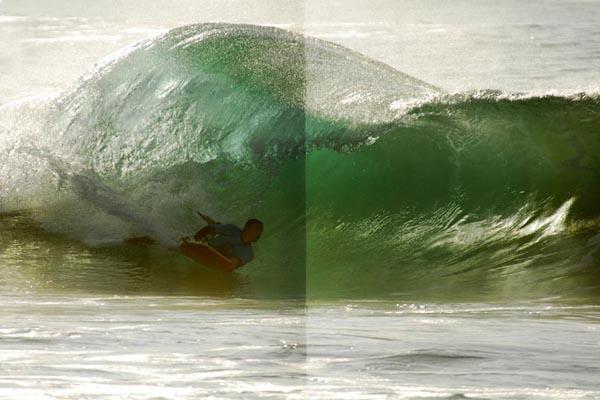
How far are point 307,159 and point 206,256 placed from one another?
96 centimetres

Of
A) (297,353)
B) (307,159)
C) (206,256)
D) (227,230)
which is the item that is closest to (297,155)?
(307,159)

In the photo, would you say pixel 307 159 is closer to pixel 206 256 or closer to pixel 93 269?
pixel 206 256

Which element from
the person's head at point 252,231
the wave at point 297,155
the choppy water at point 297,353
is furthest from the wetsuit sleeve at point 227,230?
the choppy water at point 297,353

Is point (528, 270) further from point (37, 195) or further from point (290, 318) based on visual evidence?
point (37, 195)

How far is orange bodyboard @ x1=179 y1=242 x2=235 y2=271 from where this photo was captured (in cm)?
430

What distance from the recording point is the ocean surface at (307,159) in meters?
4.02

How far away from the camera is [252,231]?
15.7ft

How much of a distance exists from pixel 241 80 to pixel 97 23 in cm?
91

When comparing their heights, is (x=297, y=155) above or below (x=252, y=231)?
above

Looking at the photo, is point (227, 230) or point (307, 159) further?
point (307, 159)

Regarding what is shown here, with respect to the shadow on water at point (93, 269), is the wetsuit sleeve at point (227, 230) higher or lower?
higher

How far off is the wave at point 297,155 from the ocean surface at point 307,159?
0.01 m

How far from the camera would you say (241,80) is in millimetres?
5328

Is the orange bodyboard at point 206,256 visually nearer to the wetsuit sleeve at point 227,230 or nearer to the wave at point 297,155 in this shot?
the wetsuit sleeve at point 227,230
